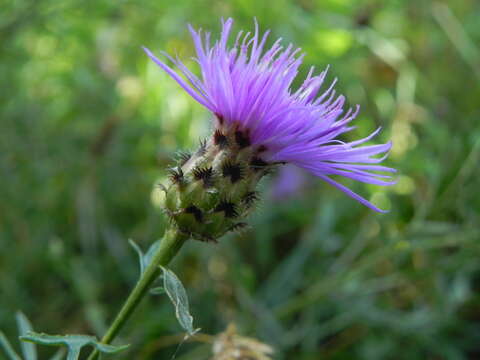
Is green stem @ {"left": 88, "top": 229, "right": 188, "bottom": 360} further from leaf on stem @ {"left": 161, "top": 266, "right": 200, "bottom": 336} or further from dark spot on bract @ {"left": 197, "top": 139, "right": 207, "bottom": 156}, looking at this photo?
dark spot on bract @ {"left": 197, "top": 139, "right": 207, "bottom": 156}

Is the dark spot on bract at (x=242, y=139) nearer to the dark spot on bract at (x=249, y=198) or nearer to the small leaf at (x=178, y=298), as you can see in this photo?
the dark spot on bract at (x=249, y=198)

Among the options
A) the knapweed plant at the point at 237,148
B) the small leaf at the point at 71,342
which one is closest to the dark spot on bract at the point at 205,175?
the knapweed plant at the point at 237,148

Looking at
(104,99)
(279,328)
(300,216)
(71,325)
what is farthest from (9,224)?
(300,216)

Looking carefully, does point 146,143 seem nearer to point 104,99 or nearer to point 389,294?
point 104,99

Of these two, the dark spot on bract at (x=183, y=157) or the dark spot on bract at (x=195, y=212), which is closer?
the dark spot on bract at (x=195, y=212)

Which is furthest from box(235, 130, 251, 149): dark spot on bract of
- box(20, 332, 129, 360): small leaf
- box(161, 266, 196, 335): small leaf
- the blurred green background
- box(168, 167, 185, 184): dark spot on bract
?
the blurred green background

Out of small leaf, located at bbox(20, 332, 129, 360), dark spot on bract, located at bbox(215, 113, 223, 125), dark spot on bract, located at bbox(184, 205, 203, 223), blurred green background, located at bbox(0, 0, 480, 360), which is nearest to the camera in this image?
small leaf, located at bbox(20, 332, 129, 360)
